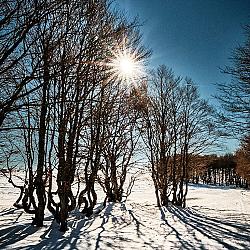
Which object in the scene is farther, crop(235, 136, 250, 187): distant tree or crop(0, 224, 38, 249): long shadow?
crop(235, 136, 250, 187): distant tree

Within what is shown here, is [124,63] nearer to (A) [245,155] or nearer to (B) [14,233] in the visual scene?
(B) [14,233]

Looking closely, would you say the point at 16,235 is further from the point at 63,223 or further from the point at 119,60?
the point at 119,60

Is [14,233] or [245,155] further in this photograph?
[245,155]

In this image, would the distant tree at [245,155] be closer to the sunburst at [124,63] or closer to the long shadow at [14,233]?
the sunburst at [124,63]

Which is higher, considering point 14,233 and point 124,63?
point 124,63

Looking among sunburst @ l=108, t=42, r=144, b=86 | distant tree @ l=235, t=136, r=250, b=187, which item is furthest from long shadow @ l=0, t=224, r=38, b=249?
distant tree @ l=235, t=136, r=250, b=187

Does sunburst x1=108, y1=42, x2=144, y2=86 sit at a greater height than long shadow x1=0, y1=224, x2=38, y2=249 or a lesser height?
greater

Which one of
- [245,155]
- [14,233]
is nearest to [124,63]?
[14,233]

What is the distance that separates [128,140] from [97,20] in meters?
9.60

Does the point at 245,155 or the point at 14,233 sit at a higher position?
the point at 245,155

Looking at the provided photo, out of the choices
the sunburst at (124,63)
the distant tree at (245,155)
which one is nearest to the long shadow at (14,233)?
the sunburst at (124,63)

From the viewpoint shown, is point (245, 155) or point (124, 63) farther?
point (245, 155)

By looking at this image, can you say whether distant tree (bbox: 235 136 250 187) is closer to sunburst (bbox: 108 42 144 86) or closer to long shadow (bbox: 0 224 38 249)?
sunburst (bbox: 108 42 144 86)

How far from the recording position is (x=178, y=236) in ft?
26.7
